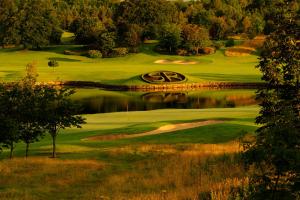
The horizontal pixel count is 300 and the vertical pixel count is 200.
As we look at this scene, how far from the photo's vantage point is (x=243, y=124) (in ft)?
133

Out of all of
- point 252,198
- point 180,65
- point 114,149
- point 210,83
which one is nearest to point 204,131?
point 114,149

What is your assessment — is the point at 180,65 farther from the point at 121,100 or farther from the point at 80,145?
the point at 80,145

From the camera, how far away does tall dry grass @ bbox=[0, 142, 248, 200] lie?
22266 millimetres

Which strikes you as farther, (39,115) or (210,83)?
(210,83)

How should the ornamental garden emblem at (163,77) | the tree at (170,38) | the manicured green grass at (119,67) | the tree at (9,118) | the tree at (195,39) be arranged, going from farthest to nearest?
1. the tree at (195,39)
2. the tree at (170,38)
3. the manicured green grass at (119,67)
4. the ornamental garden emblem at (163,77)
5. the tree at (9,118)

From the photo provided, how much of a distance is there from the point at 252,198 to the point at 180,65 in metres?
122

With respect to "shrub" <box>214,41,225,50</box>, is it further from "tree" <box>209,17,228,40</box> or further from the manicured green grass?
"tree" <box>209,17,228,40</box>

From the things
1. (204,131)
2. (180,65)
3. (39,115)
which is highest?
(39,115)

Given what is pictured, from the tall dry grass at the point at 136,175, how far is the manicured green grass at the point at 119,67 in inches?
2922

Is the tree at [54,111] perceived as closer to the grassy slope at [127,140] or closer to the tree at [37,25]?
the grassy slope at [127,140]

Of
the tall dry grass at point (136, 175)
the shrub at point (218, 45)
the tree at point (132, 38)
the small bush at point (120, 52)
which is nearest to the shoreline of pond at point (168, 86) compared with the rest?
the small bush at point (120, 52)

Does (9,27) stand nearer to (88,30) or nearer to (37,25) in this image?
(37,25)

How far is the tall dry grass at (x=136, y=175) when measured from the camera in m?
22.3

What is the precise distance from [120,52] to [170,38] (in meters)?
16.1
